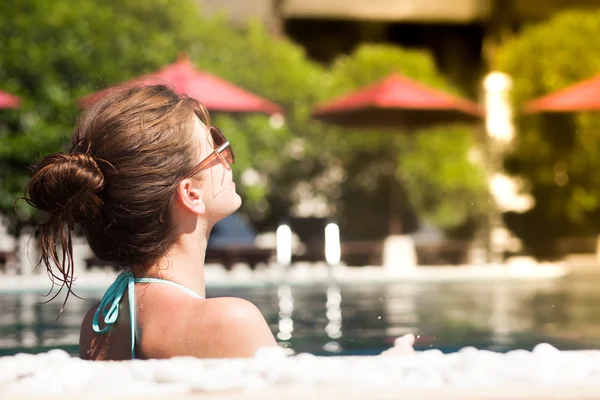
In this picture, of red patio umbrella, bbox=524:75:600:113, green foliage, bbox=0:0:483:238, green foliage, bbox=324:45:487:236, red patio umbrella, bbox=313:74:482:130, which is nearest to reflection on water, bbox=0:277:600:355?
red patio umbrella, bbox=313:74:482:130

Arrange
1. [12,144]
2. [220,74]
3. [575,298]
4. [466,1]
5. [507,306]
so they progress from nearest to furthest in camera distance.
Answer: [507,306], [575,298], [12,144], [220,74], [466,1]

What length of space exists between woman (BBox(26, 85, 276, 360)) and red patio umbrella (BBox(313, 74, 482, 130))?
1034cm

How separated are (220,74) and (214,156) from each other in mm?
12678

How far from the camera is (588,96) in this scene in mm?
13008

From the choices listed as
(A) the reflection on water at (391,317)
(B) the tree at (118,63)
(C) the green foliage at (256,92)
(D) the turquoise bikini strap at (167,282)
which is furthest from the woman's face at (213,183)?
(C) the green foliage at (256,92)

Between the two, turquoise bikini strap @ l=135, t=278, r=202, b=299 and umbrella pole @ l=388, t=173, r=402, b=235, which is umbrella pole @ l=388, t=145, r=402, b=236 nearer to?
umbrella pole @ l=388, t=173, r=402, b=235

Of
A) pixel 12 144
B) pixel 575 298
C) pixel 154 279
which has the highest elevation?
pixel 12 144

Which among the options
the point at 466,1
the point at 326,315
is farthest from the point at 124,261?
the point at 466,1

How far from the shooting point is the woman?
2232 mm

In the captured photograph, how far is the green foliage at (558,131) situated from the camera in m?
15.0

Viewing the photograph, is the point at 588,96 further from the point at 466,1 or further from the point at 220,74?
the point at 466,1

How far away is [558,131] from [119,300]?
14.1 metres

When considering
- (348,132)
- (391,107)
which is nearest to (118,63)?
(391,107)

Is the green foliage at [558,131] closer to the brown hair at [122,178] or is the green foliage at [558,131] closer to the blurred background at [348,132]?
the blurred background at [348,132]
